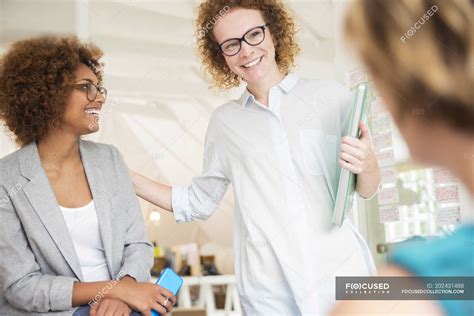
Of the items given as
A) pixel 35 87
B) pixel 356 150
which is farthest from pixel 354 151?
pixel 35 87

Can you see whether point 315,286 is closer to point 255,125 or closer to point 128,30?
point 255,125

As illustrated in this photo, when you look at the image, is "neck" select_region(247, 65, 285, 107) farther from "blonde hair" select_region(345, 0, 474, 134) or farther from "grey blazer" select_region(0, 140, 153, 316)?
"blonde hair" select_region(345, 0, 474, 134)

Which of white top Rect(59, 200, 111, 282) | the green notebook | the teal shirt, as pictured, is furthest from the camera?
white top Rect(59, 200, 111, 282)

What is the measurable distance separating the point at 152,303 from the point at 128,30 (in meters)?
0.54

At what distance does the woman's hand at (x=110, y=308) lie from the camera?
38.7 inches

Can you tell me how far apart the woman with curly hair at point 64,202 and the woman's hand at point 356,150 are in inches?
14.6

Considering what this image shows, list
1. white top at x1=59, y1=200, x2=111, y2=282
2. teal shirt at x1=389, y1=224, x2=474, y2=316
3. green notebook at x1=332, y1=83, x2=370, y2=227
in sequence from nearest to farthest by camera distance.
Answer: teal shirt at x1=389, y1=224, x2=474, y2=316, green notebook at x1=332, y1=83, x2=370, y2=227, white top at x1=59, y1=200, x2=111, y2=282

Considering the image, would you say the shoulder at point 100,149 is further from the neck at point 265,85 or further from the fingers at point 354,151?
the fingers at point 354,151

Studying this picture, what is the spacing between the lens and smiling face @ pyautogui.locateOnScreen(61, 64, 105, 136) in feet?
3.48

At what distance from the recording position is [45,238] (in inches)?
39.5

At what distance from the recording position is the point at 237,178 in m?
1.02

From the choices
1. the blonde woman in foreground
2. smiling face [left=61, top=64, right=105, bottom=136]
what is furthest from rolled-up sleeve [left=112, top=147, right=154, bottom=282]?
the blonde woman in foreground

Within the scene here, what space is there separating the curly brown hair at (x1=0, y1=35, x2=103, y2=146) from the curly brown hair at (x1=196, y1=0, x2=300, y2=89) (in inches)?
9.2

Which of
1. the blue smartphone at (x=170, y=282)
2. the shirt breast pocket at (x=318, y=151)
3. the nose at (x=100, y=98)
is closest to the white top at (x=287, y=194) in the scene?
the shirt breast pocket at (x=318, y=151)
